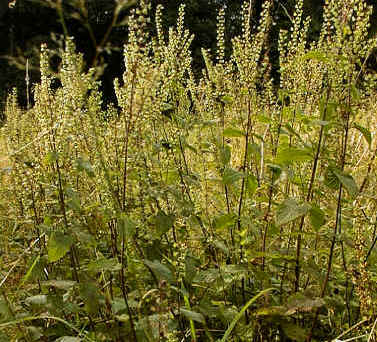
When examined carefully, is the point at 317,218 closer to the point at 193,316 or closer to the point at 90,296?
the point at 193,316

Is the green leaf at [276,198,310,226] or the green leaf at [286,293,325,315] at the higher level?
the green leaf at [276,198,310,226]

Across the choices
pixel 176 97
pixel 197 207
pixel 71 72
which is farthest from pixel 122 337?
pixel 176 97

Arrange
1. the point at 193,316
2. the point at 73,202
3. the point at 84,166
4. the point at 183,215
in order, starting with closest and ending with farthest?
the point at 193,316
the point at 73,202
the point at 84,166
the point at 183,215

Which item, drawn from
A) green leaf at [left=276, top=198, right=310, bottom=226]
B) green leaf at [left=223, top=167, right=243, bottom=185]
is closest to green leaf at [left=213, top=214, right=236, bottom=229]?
green leaf at [left=223, top=167, right=243, bottom=185]

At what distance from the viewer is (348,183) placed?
144 cm

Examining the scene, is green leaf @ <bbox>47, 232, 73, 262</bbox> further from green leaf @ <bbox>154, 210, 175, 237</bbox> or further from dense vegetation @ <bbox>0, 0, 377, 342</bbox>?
green leaf @ <bbox>154, 210, 175, 237</bbox>

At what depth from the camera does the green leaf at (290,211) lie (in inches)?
57.8

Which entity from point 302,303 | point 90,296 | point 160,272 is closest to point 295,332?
point 302,303

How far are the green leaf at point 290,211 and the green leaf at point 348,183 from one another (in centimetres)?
14

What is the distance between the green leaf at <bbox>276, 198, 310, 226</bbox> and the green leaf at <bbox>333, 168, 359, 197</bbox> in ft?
0.45

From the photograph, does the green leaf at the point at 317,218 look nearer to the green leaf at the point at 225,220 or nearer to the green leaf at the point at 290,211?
the green leaf at the point at 290,211

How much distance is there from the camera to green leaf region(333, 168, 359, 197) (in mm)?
1419

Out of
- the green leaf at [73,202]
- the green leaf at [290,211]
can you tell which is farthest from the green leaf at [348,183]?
the green leaf at [73,202]

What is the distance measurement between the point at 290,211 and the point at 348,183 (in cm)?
20
